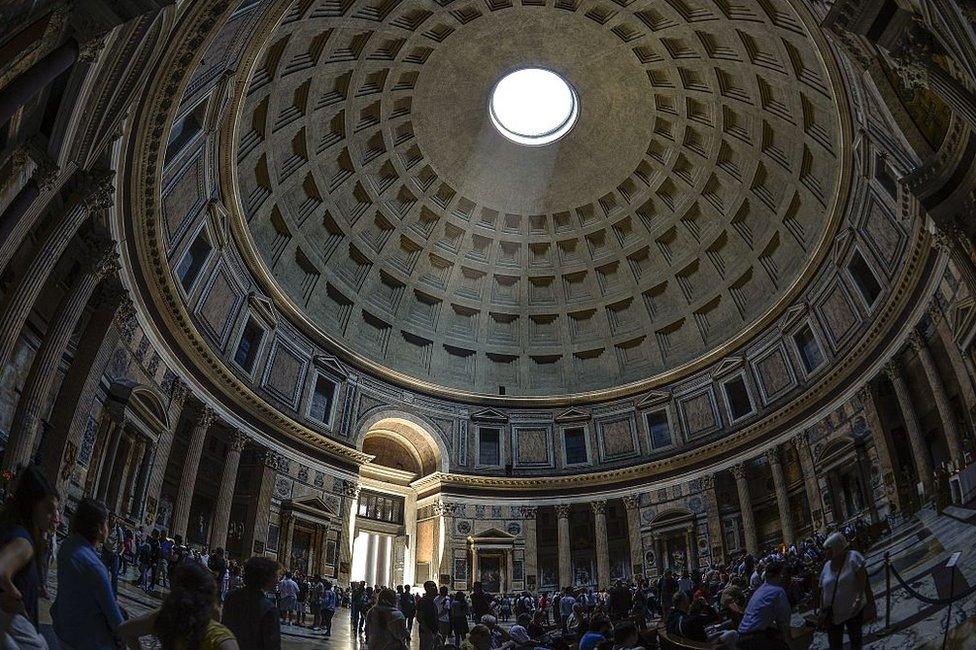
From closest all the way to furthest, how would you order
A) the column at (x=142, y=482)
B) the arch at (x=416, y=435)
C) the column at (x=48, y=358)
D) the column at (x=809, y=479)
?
the column at (x=48, y=358) < the column at (x=142, y=482) < the column at (x=809, y=479) < the arch at (x=416, y=435)

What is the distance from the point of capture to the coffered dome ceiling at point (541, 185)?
26938 millimetres

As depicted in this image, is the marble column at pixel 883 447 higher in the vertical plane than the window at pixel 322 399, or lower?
lower

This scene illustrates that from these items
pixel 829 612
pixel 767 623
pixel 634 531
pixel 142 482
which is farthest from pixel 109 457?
pixel 634 531

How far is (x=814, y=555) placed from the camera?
19.6 meters

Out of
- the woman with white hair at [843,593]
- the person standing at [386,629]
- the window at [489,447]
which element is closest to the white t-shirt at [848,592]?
the woman with white hair at [843,593]

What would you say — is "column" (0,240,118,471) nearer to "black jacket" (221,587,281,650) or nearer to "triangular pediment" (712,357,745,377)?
"black jacket" (221,587,281,650)

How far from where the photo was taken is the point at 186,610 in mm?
3447

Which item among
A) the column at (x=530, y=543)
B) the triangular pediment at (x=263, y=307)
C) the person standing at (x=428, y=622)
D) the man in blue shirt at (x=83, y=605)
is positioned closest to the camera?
the man in blue shirt at (x=83, y=605)

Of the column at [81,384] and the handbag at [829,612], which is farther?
the column at [81,384]

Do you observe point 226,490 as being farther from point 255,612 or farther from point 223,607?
point 255,612

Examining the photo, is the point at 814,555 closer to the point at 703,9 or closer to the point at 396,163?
the point at 703,9

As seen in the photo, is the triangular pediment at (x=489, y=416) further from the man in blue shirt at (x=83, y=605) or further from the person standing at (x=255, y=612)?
the man in blue shirt at (x=83, y=605)

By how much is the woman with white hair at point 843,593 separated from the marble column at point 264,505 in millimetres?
21925

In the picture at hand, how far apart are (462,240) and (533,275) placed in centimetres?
467
